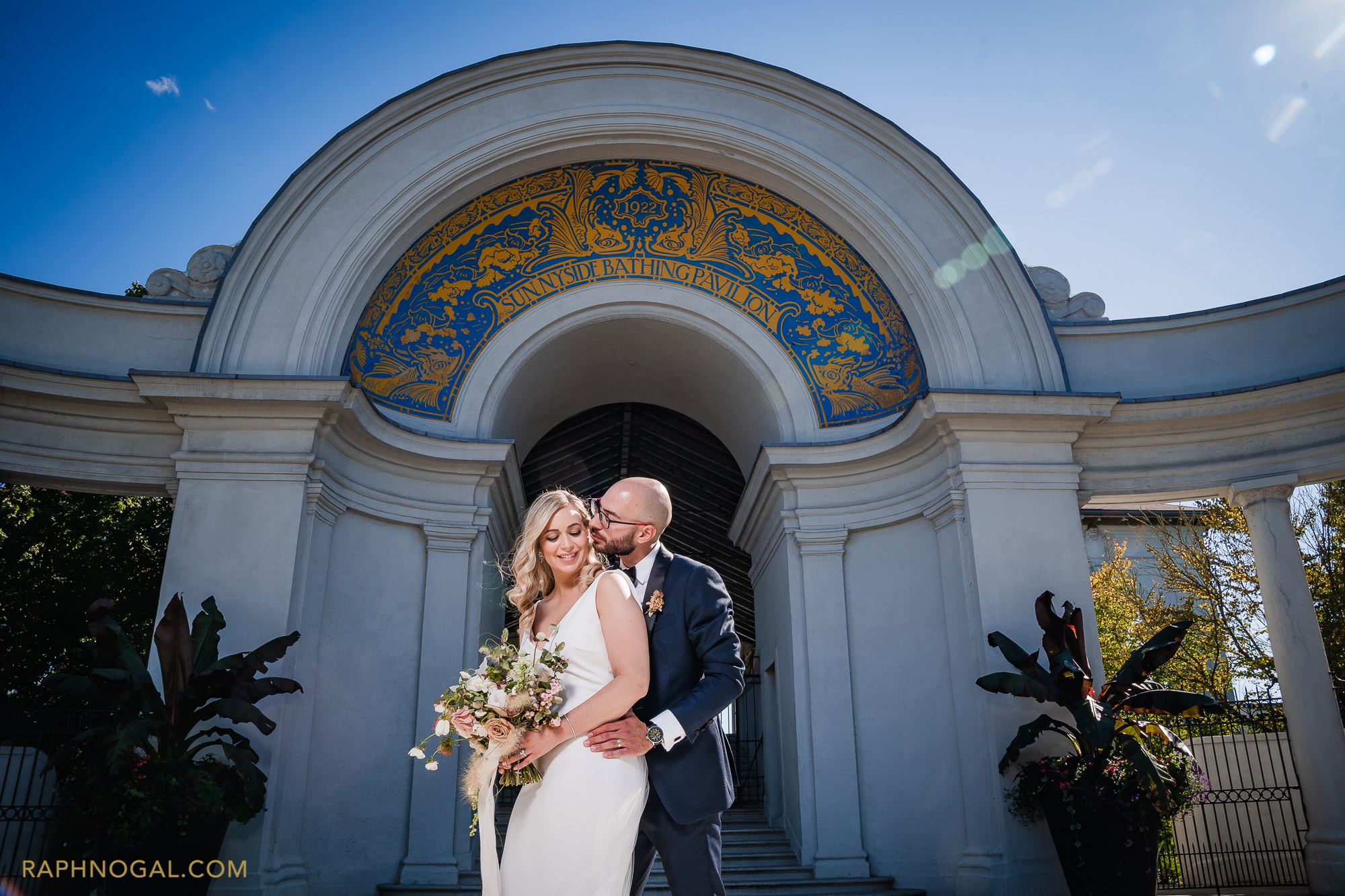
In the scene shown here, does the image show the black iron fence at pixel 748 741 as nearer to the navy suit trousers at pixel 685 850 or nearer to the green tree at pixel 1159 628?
the green tree at pixel 1159 628

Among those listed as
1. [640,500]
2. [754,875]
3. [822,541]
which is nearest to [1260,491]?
[822,541]

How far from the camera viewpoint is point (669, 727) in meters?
2.98

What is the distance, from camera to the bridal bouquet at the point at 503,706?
2814mm

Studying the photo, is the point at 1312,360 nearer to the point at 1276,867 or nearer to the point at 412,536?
the point at 1276,867

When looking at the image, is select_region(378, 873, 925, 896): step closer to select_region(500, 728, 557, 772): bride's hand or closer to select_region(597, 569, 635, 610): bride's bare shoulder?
select_region(500, 728, 557, 772): bride's hand

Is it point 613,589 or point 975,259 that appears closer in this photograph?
point 613,589

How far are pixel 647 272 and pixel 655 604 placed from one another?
680 centimetres

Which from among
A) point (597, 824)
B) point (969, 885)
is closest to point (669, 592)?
point (597, 824)

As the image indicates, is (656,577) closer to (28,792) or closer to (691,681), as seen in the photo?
(691,681)

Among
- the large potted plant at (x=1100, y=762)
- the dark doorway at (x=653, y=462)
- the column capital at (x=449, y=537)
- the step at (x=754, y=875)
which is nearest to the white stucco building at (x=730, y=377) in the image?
the column capital at (x=449, y=537)

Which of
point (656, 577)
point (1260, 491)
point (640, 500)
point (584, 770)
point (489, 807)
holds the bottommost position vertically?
point (489, 807)

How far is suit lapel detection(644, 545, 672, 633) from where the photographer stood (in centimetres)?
331

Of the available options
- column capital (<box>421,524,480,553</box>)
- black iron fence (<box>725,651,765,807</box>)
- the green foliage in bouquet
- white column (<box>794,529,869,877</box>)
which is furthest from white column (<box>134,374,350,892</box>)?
black iron fence (<box>725,651,765,807</box>)

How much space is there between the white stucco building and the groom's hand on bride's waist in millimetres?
4838
